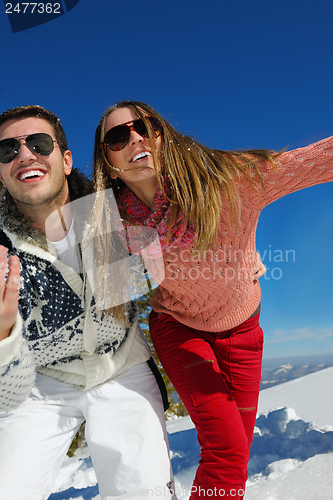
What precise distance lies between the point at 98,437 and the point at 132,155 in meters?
1.86

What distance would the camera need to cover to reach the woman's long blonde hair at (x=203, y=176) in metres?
1.94

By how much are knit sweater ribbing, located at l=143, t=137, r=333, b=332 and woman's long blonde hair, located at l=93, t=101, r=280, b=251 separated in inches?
2.3

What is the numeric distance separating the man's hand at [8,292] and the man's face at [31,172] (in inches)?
26.7

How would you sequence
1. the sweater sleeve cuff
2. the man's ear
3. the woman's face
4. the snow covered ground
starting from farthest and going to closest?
the snow covered ground
the man's ear
the woman's face
the sweater sleeve cuff

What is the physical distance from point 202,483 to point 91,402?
2.78 ft

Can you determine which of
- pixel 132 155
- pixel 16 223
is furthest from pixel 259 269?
pixel 16 223

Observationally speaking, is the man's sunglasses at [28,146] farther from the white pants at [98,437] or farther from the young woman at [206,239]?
the white pants at [98,437]

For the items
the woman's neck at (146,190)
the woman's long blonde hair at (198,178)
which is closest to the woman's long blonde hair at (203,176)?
the woman's long blonde hair at (198,178)

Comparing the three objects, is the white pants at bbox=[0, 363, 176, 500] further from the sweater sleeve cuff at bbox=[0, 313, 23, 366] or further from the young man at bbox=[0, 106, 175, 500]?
the sweater sleeve cuff at bbox=[0, 313, 23, 366]

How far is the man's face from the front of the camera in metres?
2.13

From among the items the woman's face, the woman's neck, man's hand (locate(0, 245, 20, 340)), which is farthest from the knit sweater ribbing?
man's hand (locate(0, 245, 20, 340))

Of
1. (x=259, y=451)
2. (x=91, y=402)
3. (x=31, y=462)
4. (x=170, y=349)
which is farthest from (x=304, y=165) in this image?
(x=259, y=451)

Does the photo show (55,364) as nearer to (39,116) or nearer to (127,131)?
(127,131)

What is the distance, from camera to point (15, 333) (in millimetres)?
1695
